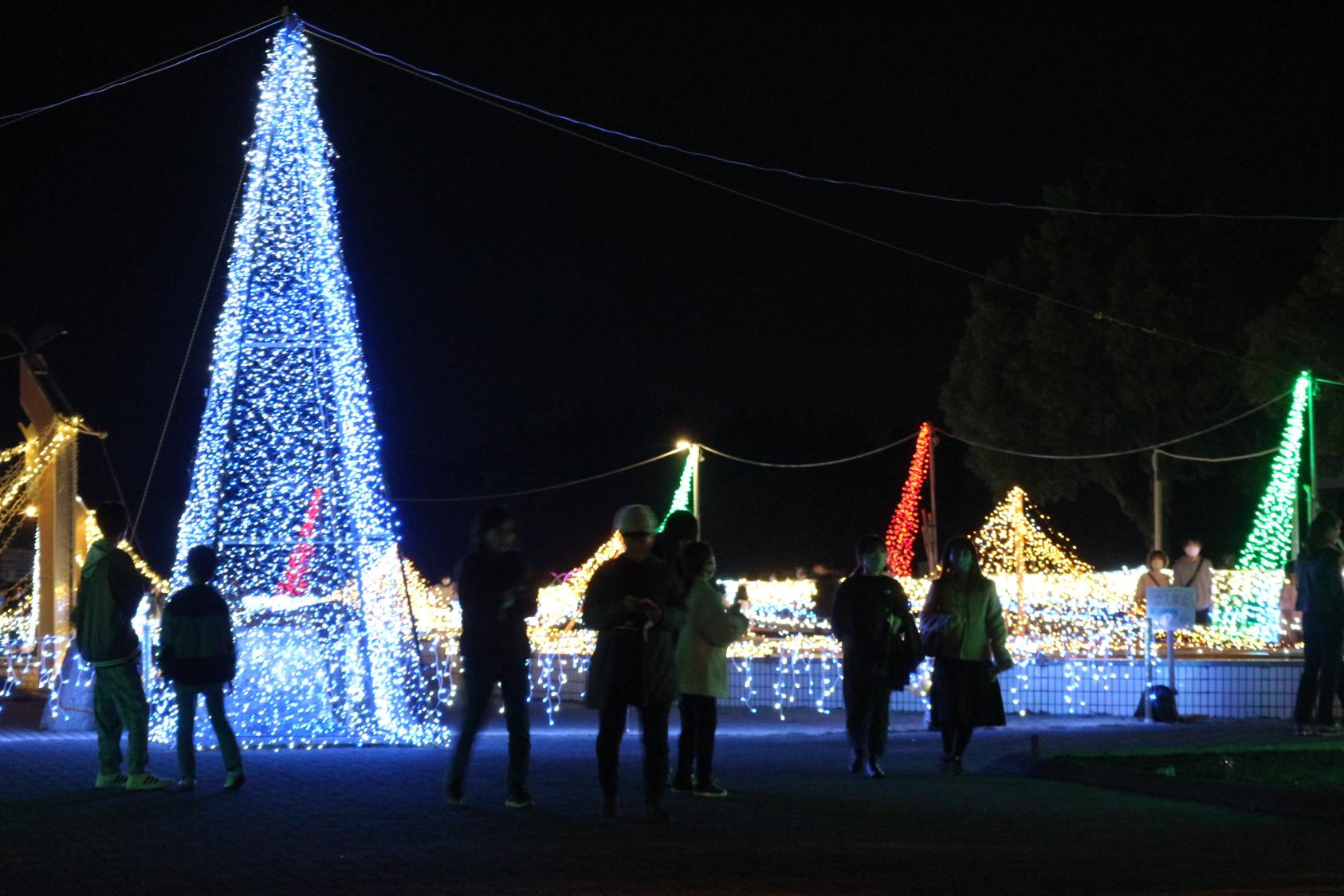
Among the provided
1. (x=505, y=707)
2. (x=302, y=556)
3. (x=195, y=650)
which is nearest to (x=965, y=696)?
(x=505, y=707)

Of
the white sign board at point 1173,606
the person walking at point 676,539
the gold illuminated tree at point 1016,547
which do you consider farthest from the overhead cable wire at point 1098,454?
the person walking at point 676,539

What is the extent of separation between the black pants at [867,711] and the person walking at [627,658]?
2.20 meters

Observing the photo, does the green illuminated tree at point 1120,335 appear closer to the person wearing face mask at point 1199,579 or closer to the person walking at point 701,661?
the person wearing face mask at point 1199,579

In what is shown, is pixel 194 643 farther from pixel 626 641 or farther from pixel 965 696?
pixel 965 696

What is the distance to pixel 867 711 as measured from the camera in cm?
1055

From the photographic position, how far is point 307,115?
12.9 m

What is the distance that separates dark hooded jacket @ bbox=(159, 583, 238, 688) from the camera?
32.4 ft

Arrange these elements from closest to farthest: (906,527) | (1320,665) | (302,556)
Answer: (1320,665) < (302,556) < (906,527)

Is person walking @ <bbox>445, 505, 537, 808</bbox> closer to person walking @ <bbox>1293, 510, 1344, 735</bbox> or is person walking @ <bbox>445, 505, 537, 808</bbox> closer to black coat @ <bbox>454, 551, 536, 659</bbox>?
black coat @ <bbox>454, 551, 536, 659</bbox>

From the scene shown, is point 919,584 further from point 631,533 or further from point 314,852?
point 314,852

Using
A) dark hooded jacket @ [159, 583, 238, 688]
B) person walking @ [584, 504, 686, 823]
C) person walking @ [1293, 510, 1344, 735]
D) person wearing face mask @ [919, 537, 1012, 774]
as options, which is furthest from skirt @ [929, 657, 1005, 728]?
dark hooded jacket @ [159, 583, 238, 688]

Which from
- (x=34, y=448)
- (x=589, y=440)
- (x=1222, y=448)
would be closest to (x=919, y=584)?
(x=34, y=448)

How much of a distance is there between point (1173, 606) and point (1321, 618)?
72.7 inches

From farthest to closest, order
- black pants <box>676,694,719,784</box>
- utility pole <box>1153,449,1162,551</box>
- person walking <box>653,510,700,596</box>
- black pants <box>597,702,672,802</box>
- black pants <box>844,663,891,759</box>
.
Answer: utility pole <box>1153,449,1162,551</box>
black pants <box>844,663,891,759</box>
black pants <box>676,694,719,784</box>
person walking <box>653,510,700,596</box>
black pants <box>597,702,672,802</box>
